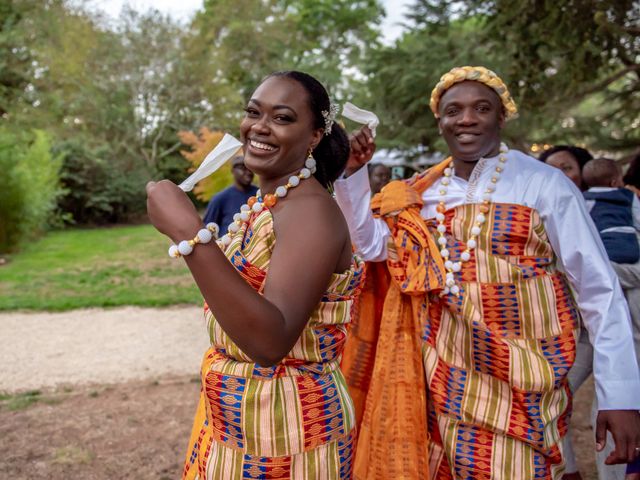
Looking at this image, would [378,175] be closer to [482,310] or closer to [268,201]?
[482,310]

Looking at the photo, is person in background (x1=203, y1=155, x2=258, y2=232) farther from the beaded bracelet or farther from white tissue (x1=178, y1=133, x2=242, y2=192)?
the beaded bracelet

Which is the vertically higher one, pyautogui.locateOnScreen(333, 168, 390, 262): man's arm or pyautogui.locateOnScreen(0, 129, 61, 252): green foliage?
pyautogui.locateOnScreen(0, 129, 61, 252): green foliage

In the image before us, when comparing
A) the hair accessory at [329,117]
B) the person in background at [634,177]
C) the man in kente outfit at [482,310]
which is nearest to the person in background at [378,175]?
the person in background at [634,177]

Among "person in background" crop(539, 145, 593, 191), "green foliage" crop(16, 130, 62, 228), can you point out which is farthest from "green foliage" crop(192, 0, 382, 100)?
"person in background" crop(539, 145, 593, 191)

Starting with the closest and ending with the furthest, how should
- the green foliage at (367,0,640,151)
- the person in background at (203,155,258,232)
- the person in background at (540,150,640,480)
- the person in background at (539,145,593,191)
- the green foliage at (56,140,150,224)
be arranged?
1. the person in background at (540,150,640,480)
2. the person in background at (539,145,593,191)
3. the green foliage at (367,0,640,151)
4. the person in background at (203,155,258,232)
5. the green foliage at (56,140,150,224)

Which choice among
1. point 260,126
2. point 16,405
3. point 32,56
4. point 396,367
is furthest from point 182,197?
point 32,56

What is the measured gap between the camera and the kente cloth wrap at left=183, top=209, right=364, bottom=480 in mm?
1624

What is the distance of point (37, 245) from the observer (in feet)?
45.6

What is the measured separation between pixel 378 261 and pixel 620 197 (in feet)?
4.69

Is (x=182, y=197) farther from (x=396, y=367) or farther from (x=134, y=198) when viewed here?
(x=134, y=198)

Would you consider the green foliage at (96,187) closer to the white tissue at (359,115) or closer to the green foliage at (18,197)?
the green foliage at (18,197)

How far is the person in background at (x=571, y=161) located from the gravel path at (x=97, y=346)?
359cm

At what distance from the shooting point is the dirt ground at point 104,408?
3643 millimetres

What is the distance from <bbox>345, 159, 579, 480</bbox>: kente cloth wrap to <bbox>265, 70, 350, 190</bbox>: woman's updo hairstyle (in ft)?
2.28
